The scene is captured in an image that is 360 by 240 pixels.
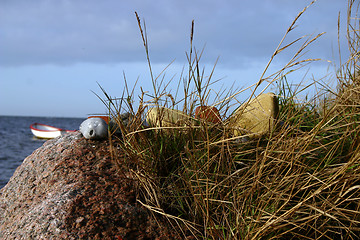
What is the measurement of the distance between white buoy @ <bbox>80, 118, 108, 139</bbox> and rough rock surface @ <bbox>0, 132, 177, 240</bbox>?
0.21 feet

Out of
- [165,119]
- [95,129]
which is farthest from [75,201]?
[165,119]

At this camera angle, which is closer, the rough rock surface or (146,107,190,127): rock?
the rough rock surface

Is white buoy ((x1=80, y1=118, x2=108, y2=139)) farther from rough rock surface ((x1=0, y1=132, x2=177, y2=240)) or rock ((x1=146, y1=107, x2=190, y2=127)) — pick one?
rock ((x1=146, y1=107, x2=190, y2=127))

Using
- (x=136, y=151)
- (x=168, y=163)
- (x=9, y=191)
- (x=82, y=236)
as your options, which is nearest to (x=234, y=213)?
(x=168, y=163)

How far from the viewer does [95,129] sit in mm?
2613

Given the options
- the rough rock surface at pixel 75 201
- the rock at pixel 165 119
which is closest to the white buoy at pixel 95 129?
the rough rock surface at pixel 75 201

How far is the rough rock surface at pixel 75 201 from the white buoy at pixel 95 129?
0.07 metres

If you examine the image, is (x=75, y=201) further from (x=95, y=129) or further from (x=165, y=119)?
(x=165, y=119)

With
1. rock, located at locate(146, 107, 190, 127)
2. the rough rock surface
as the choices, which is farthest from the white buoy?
rock, located at locate(146, 107, 190, 127)

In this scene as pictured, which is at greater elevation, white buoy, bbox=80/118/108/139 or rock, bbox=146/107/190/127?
rock, bbox=146/107/190/127

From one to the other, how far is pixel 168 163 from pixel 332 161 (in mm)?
1071

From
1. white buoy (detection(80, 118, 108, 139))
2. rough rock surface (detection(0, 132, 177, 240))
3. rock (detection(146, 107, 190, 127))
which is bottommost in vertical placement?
rough rock surface (detection(0, 132, 177, 240))

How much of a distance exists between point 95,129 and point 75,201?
65cm

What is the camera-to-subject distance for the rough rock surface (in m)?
2.04
